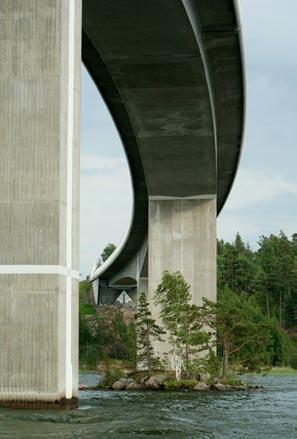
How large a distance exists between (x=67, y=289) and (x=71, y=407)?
2.15 meters

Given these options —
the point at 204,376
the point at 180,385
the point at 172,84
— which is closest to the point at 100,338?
the point at 204,376

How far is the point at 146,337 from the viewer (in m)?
36.7

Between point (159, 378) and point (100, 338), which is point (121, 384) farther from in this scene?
point (100, 338)

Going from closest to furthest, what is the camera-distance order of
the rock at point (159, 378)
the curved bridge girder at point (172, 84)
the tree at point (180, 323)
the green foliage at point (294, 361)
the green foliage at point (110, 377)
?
the curved bridge girder at point (172, 84), the rock at point (159, 378), the tree at point (180, 323), the green foliage at point (110, 377), the green foliage at point (294, 361)

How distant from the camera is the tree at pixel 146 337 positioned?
119 ft

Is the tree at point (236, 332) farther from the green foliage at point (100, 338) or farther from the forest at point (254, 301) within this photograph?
the green foliage at point (100, 338)

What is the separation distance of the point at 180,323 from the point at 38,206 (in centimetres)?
1936

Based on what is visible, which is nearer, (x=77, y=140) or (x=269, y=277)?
(x=77, y=140)

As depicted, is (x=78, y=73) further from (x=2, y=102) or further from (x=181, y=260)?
(x=181, y=260)

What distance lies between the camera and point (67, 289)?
15859 mm

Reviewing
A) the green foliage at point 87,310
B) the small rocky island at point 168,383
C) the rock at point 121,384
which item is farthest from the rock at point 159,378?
the green foliage at point 87,310

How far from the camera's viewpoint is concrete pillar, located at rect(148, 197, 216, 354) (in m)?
40.8

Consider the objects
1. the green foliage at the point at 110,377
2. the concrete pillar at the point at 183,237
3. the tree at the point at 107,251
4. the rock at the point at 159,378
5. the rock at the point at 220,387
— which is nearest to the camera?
the rock at the point at 220,387

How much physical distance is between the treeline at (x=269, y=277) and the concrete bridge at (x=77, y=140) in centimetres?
4573
